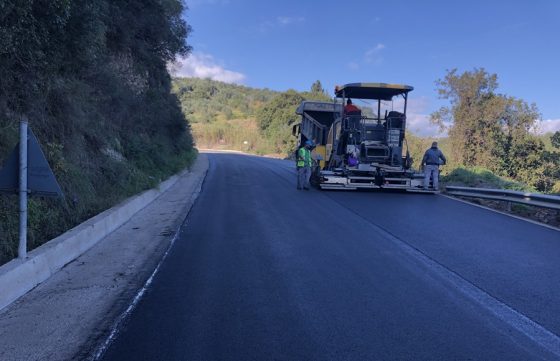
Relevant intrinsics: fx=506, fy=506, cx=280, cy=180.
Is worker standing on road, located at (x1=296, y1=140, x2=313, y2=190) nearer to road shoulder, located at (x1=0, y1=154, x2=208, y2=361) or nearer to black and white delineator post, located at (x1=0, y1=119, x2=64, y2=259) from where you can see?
road shoulder, located at (x1=0, y1=154, x2=208, y2=361)

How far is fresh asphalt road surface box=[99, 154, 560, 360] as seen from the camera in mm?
4324

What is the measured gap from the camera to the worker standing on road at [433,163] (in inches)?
675

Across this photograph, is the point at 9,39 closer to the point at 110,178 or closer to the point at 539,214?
the point at 110,178

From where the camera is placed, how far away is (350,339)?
14.6ft

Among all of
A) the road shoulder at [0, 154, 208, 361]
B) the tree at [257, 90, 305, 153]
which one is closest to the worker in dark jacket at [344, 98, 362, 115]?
the road shoulder at [0, 154, 208, 361]

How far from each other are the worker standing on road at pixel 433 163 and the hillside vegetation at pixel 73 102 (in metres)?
9.07

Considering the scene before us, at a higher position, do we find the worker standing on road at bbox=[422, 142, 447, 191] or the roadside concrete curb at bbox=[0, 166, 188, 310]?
the worker standing on road at bbox=[422, 142, 447, 191]

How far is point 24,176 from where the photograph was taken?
237 inches

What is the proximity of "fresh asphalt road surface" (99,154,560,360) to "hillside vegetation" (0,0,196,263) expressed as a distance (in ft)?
7.15

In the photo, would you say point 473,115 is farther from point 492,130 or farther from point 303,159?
point 303,159

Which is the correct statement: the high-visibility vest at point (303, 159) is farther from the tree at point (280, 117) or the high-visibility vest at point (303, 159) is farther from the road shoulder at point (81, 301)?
the tree at point (280, 117)

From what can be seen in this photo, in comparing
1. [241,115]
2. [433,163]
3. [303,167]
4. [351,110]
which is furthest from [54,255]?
[241,115]

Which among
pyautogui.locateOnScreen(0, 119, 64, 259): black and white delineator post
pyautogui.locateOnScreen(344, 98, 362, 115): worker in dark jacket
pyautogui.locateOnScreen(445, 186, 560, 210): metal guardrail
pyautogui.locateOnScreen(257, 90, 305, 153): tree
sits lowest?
pyautogui.locateOnScreen(445, 186, 560, 210): metal guardrail

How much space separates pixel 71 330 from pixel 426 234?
6.65m
